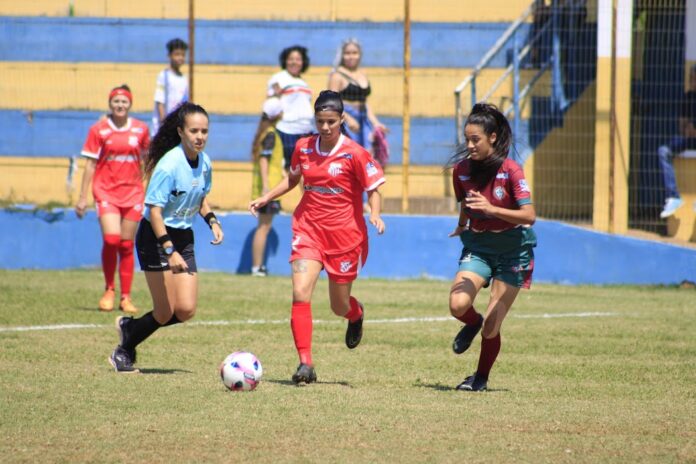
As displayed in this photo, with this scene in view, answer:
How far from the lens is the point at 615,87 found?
51.7 feet

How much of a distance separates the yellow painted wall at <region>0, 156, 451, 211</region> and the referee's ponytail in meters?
7.87

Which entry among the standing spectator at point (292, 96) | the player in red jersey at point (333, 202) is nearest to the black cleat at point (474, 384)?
the player in red jersey at point (333, 202)

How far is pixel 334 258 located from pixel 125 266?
14.6 feet

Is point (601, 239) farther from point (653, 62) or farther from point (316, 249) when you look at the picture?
point (316, 249)

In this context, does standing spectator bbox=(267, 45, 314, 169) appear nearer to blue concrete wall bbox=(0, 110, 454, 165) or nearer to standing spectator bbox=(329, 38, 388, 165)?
standing spectator bbox=(329, 38, 388, 165)

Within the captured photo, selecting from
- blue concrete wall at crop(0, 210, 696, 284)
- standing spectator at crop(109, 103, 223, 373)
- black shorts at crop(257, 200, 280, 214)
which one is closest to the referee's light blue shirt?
standing spectator at crop(109, 103, 223, 373)

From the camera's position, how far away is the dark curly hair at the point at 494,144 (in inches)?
308

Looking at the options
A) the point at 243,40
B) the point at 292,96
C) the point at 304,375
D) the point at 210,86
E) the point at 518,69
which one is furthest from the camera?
the point at 243,40

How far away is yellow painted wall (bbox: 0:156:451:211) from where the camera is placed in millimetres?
16516

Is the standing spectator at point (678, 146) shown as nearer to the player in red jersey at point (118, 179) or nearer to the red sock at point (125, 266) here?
the player in red jersey at point (118, 179)

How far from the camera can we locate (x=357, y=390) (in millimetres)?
7805

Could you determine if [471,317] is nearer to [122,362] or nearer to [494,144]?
[494,144]

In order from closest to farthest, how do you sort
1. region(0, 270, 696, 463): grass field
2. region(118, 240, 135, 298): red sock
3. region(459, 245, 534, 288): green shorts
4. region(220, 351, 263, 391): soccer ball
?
region(0, 270, 696, 463): grass field < region(220, 351, 263, 391): soccer ball < region(459, 245, 534, 288): green shorts < region(118, 240, 135, 298): red sock

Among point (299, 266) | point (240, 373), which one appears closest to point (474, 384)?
point (299, 266)
